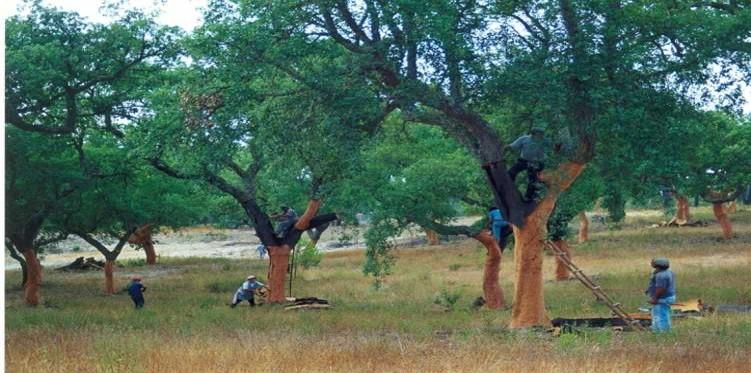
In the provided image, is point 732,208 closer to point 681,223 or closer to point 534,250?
point 681,223

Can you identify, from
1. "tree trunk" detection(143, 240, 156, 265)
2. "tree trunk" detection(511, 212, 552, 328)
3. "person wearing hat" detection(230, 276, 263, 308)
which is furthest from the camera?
"tree trunk" detection(143, 240, 156, 265)

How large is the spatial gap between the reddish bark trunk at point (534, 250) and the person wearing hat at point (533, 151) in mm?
243

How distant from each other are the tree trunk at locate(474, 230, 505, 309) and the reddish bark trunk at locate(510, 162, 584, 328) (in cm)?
745

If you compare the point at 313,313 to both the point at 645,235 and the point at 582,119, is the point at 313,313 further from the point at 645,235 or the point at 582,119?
the point at 645,235

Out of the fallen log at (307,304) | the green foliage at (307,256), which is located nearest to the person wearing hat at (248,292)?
the fallen log at (307,304)

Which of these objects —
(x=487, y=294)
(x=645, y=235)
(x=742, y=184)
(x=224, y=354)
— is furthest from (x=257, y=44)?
(x=645, y=235)

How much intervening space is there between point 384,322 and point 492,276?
22.1 ft

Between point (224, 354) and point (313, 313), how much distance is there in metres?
14.2

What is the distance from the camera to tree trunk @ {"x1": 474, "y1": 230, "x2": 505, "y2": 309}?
2738 centimetres

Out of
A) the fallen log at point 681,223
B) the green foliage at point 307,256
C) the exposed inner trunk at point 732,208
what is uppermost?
the exposed inner trunk at point 732,208

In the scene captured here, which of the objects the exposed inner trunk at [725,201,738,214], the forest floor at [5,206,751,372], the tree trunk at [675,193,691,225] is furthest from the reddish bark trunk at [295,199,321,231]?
the exposed inner trunk at [725,201,738,214]

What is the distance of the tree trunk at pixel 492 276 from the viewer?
2738 cm

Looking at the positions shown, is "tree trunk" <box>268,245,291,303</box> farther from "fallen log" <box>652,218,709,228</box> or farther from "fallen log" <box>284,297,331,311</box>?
"fallen log" <box>652,218,709,228</box>

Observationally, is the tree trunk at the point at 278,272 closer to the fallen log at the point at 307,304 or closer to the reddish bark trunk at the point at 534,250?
the fallen log at the point at 307,304
